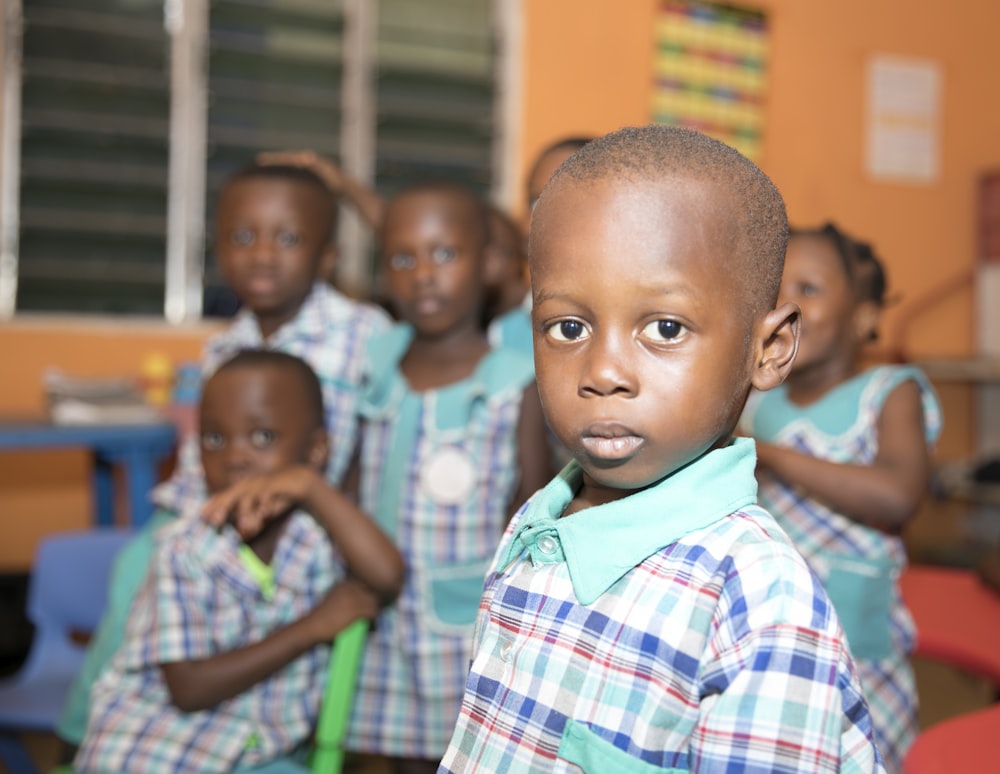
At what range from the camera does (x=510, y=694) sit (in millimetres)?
779

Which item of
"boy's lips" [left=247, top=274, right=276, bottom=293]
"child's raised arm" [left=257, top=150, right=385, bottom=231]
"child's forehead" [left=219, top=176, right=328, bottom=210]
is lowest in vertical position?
"boy's lips" [left=247, top=274, right=276, bottom=293]

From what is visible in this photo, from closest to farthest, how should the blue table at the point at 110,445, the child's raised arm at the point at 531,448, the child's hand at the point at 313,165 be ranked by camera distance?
the child's raised arm at the point at 531,448, the child's hand at the point at 313,165, the blue table at the point at 110,445

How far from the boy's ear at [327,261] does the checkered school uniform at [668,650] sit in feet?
4.24

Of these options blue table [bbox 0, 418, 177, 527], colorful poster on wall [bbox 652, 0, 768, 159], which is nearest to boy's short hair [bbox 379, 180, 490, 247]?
blue table [bbox 0, 418, 177, 527]

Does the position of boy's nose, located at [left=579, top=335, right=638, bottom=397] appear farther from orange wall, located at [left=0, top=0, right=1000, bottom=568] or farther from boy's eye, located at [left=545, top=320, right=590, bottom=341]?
orange wall, located at [left=0, top=0, right=1000, bottom=568]

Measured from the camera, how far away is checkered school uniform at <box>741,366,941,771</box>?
1.51m

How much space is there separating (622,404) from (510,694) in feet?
0.82

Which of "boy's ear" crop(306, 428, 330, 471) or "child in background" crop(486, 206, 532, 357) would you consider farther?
"child in background" crop(486, 206, 532, 357)

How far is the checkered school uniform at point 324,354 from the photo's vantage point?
1.82 meters

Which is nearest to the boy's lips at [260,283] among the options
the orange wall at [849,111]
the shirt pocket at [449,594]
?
the shirt pocket at [449,594]

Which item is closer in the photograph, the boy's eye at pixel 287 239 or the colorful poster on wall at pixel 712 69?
the boy's eye at pixel 287 239

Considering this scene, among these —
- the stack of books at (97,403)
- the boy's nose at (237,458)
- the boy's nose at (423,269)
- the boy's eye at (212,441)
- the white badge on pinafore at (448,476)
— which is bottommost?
the stack of books at (97,403)

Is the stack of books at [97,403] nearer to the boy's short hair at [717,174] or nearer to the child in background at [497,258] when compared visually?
the child in background at [497,258]

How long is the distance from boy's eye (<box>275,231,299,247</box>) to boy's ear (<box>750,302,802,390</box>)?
1305mm
